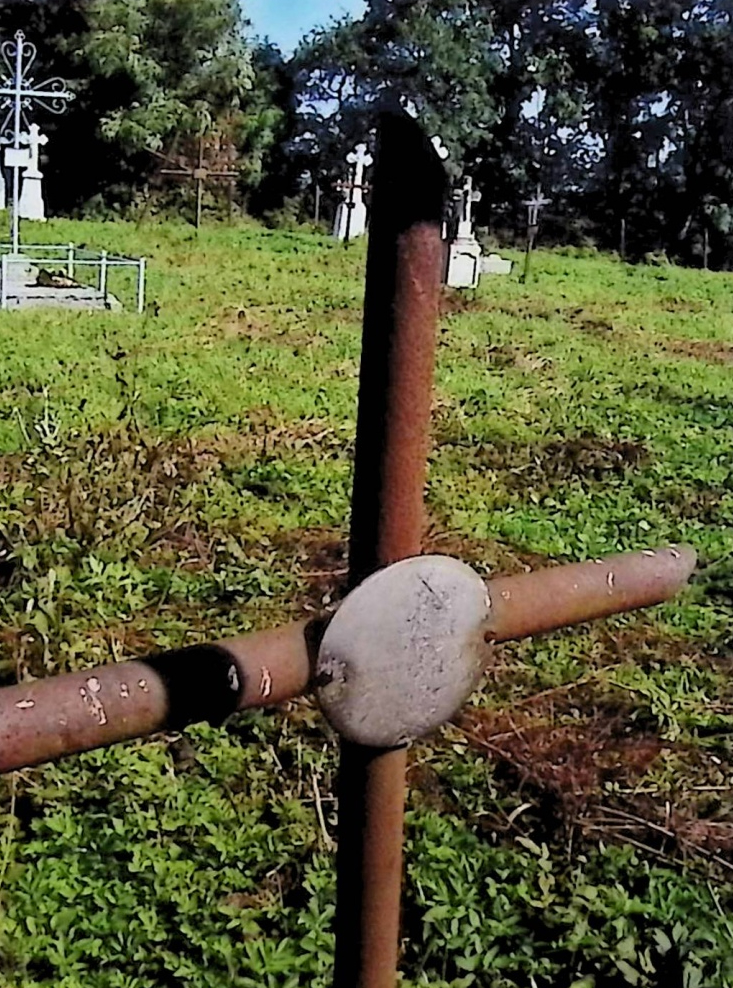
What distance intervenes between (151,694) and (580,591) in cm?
29

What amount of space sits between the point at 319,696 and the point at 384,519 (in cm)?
11

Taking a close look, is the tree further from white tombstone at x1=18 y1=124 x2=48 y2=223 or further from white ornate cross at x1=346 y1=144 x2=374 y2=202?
white ornate cross at x1=346 y1=144 x2=374 y2=202

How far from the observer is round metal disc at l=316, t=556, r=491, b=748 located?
0.64 m

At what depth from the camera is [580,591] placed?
76cm

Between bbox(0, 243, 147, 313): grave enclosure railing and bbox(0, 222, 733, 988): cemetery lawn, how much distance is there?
6.79 feet

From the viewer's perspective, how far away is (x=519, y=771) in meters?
2.50

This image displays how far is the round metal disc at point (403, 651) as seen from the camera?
2.09 feet

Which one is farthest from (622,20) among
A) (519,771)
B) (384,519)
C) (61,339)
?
(384,519)

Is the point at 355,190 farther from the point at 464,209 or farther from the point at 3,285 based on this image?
the point at 3,285

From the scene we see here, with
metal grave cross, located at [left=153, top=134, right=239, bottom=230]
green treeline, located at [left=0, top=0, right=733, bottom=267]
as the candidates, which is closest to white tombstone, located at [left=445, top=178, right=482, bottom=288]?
green treeline, located at [left=0, top=0, right=733, bottom=267]

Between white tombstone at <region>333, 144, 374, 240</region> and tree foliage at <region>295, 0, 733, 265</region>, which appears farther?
tree foliage at <region>295, 0, 733, 265</region>

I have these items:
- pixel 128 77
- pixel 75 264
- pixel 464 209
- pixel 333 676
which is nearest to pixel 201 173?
pixel 128 77

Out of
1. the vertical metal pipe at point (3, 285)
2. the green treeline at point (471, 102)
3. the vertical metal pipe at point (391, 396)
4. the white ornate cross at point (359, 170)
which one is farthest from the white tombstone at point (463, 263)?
the vertical metal pipe at point (391, 396)

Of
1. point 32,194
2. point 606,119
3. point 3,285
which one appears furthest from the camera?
point 606,119
